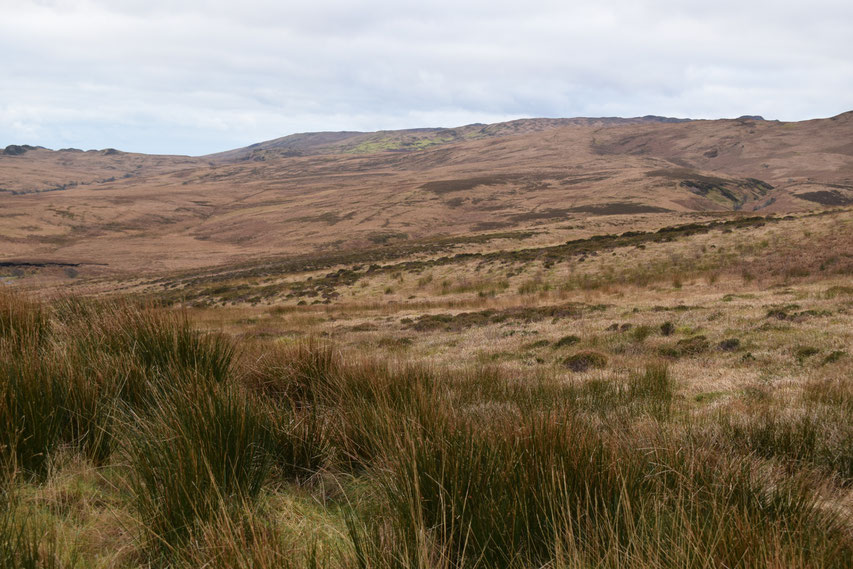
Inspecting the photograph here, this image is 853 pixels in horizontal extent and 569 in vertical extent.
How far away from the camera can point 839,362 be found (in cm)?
770

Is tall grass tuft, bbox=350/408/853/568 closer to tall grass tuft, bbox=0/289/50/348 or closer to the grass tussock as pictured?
the grass tussock

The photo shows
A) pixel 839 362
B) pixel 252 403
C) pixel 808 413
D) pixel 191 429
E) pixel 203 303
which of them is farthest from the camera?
pixel 203 303

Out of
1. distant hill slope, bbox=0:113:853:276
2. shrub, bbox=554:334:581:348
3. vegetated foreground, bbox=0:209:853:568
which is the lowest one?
shrub, bbox=554:334:581:348

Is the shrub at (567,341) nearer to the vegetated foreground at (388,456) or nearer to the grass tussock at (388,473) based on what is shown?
the vegetated foreground at (388,456)

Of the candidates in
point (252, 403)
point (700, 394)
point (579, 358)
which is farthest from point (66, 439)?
point (579, 358)

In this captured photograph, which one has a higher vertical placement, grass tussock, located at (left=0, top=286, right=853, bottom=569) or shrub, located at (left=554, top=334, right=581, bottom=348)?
grass tussock, located at (left=0, top=286, right=853, bottom=569)

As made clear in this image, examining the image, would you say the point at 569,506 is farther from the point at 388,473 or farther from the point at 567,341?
the point at 567,341

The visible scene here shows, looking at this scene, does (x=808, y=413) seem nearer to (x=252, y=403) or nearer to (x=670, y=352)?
(x=252, y=403)

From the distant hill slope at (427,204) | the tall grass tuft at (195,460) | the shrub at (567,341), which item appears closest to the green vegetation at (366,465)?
the tall grass tuft at (195,460)

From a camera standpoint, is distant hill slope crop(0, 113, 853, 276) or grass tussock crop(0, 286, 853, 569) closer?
grass tussock crop(0, 286, 853, 569)

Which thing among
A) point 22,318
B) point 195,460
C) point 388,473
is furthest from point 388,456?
point 22,318

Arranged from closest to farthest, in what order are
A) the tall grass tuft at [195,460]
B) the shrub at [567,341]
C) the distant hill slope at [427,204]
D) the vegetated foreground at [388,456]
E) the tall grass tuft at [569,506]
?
1. the tall grass tuft at [569,506]
2. the vegetated foreground at [388,456]
3. the tall grass tuft at [195,460]
4. the shrub at [567,341]
5. the distant hill slope at [427,204]

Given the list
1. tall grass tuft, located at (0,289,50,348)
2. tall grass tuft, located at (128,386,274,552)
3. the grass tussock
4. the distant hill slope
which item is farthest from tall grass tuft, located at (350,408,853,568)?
the distant hill slope

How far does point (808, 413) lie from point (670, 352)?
5.86 m
